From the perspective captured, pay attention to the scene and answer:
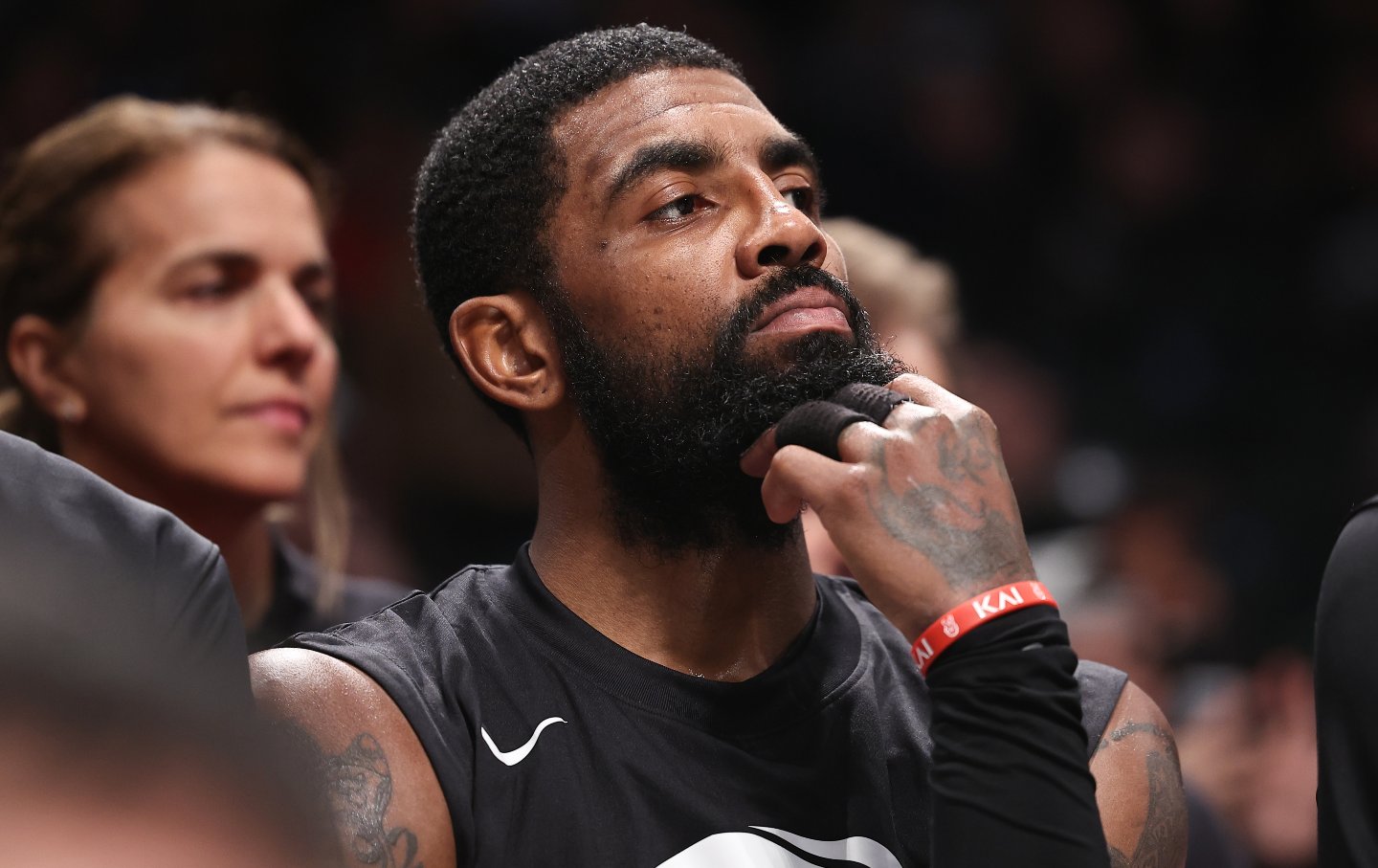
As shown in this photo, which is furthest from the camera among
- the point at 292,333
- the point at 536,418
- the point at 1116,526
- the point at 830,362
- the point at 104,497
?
the point at 1116,526

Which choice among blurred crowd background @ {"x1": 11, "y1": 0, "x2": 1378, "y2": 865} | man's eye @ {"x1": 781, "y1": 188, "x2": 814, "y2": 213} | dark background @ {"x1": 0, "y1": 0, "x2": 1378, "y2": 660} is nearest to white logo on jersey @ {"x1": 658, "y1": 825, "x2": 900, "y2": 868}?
man's eye @ {"x1": 781, "y1": 188, "x2": 814, "y2": 213}

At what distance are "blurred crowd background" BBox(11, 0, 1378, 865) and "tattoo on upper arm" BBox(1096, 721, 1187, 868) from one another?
242 centimetres

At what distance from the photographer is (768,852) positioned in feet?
6.43

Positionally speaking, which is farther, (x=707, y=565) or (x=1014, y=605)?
(x=707, y=565)

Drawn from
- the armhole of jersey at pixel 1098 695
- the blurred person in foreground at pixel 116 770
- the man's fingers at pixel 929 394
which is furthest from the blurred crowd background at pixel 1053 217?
the blurred person in foreground at pixel 116 770

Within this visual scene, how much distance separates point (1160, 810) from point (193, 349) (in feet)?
6.69

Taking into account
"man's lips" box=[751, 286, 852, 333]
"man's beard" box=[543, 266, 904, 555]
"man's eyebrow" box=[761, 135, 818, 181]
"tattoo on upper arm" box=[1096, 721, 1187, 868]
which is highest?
"man's eyebrow" box=[761, 135, 818, 181]

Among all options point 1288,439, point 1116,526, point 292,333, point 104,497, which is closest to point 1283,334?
point 1288,439

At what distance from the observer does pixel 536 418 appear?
2391mm

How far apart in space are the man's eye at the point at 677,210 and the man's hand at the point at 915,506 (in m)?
0.42

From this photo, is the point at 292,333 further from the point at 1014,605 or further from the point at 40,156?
the point at 1014,605

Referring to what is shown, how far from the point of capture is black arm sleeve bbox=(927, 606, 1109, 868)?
1.75 metres

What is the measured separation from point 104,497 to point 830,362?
0.96 m

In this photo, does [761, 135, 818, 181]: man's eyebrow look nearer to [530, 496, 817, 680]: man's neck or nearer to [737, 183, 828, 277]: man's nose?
[737, 183, 828, 277]: man's nose
